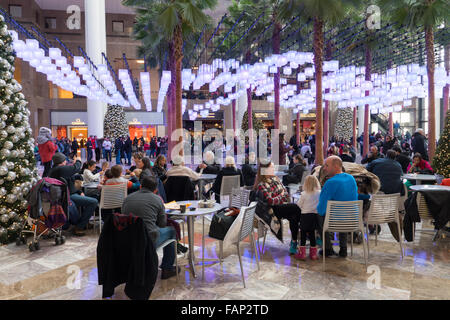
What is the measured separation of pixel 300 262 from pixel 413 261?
1.53 meters

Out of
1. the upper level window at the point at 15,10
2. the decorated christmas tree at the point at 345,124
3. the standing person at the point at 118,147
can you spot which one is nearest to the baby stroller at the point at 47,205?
the standing person at the point at 118,147

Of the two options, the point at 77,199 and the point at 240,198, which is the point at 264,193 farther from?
the point at 77,199

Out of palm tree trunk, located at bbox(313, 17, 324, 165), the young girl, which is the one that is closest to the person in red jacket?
the young girl

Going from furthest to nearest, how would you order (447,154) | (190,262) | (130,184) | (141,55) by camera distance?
(141,55) → (447,154) → (130,184) → (190,262)

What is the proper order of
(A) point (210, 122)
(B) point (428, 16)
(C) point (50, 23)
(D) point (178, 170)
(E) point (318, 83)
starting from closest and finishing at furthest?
(D) point (178, 170) < (B) point (428, 16) < (E) point (318, 83) < (C) point (50, 23) < (A) point (210, 122)

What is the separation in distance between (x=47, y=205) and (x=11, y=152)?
4.10 feet

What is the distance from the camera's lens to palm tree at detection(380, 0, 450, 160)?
11.3 meters

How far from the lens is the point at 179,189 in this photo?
622 cm

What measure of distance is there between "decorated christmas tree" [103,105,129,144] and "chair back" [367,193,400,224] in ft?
71.6

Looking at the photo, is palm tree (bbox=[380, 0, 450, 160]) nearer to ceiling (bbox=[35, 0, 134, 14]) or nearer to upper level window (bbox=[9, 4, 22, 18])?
ceiling (bbox=[35, 0, 134, 14])

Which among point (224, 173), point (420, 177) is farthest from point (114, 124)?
point (420, 177)

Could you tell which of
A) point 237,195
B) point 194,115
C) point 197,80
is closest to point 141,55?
point 197,80
